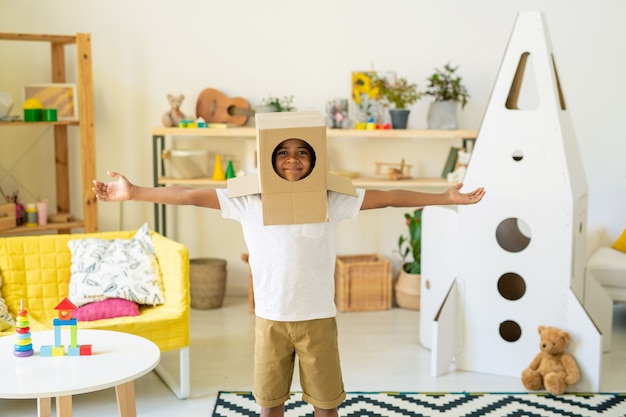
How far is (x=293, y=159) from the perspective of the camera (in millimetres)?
2260

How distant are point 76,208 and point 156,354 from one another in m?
2.52

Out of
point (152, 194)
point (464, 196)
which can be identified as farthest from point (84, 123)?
point (464, 196)

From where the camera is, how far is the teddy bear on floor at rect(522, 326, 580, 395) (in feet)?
11.1

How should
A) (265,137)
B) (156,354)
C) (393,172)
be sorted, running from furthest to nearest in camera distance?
(393,172) < (156,354) < (265,137)

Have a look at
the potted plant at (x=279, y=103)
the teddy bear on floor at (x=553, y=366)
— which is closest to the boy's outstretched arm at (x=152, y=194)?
the teddy bear on floor at (x=553, y=366)

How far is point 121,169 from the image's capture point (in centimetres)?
498

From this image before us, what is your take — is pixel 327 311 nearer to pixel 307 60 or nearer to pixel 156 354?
pixel 156 354

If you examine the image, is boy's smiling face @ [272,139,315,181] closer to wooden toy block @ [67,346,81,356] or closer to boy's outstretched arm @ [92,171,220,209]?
boy's outstretched arm @ [92,171,220,209]

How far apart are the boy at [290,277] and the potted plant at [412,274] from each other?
2.38 meters

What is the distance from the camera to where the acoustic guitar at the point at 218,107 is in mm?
4863

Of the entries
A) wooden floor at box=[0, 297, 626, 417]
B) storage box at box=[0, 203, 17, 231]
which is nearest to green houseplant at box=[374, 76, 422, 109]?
wooden floor at box=[0, 297, 626, 417]

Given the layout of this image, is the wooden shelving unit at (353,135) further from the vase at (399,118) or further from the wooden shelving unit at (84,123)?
the wooden shelving unit at (84,123)

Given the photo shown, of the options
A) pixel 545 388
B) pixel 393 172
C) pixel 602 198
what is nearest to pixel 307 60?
pixel 393 172

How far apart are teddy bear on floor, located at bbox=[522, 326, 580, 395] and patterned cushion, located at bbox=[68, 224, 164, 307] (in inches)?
64.0
